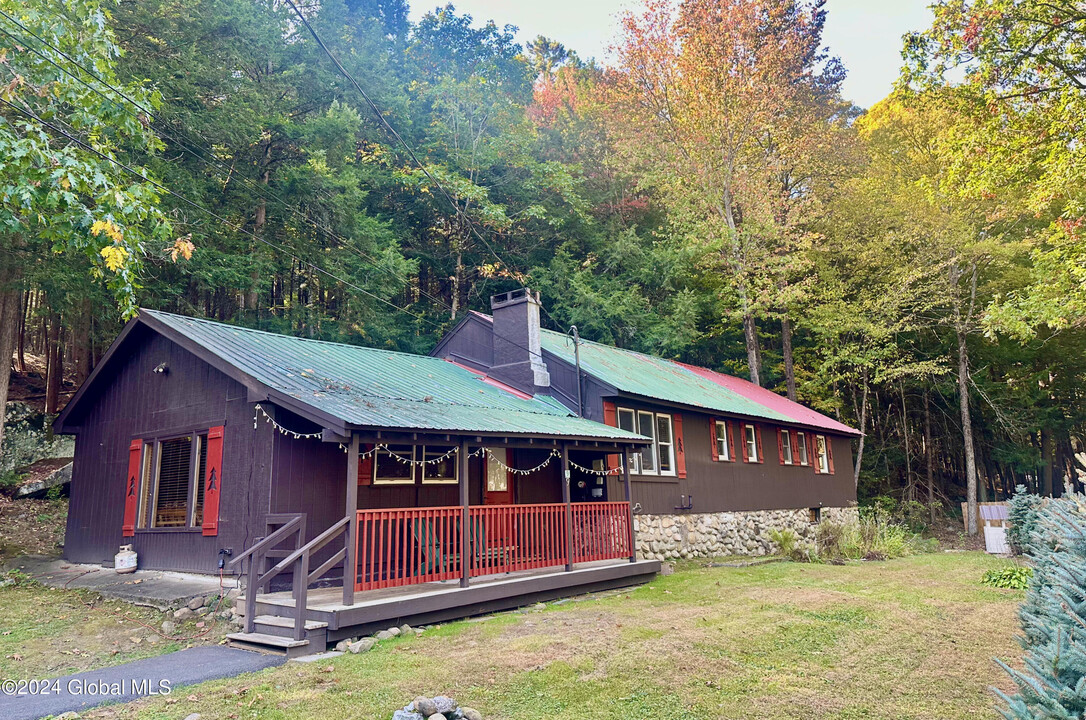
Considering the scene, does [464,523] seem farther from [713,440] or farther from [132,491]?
[713,440]

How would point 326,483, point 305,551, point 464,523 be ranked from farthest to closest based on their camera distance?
point 326,483, point 464,523, point 305,551

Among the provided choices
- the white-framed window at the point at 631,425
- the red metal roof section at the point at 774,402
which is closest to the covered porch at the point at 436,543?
the white-framed window at the point at 631,425

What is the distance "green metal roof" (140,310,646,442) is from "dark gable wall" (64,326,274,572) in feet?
2.25

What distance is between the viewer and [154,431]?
37.9ft

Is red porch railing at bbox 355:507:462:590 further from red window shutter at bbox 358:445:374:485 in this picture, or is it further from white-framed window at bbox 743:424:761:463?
white-framed window at bbox 743:424:761:463

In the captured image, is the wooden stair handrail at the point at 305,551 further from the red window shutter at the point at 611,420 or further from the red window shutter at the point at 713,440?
the red window shutter at the point at 713,440

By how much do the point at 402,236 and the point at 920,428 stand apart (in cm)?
2155

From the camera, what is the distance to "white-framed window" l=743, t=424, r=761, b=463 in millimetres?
17617

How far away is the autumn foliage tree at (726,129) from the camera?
23031 millimetres

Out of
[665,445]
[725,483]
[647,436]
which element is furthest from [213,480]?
[725,483]

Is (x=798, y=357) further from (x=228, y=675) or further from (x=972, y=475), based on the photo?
Answer: (x=228, y=675)

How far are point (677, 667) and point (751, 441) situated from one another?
1263 cm

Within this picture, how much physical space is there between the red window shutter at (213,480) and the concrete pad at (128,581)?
733 millimetres

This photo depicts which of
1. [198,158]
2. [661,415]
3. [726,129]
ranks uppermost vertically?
[726,129]
